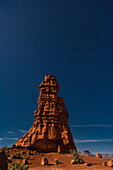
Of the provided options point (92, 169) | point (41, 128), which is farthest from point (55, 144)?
point (92, 169)

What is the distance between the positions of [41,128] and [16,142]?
32.6 ft

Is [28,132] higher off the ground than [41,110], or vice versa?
[41,110]

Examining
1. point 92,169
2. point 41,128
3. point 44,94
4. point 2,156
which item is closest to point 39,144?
point 41,128

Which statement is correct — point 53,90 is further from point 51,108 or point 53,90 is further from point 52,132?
point 52,132

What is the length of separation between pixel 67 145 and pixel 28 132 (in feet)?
46.3

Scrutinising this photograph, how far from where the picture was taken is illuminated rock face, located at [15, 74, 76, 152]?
130ft

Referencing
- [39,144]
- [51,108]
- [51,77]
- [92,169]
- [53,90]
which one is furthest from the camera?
[51,77]

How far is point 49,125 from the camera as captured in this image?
4297cm

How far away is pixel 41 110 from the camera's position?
150 ft

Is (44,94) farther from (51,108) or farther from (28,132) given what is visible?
(28,132)

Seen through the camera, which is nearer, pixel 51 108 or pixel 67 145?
pixel 67 145

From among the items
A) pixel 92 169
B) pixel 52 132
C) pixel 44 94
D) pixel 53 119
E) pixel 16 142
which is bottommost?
pixel 92 169

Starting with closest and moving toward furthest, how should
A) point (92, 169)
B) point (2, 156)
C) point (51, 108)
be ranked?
point (2, 156)
point (92, 169)
point (51, 108)

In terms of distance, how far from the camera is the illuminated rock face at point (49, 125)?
3966 cm
